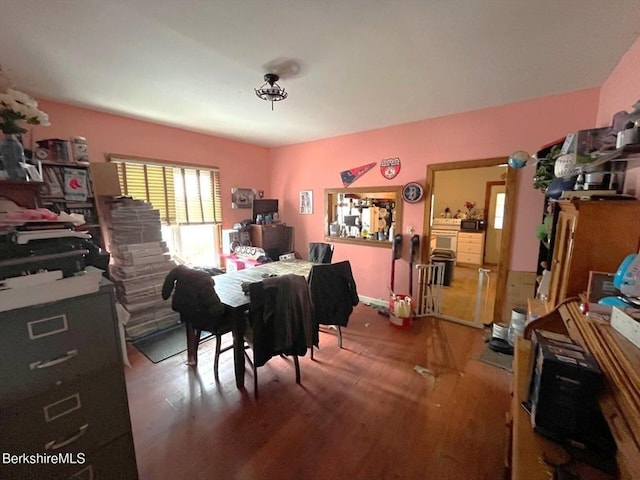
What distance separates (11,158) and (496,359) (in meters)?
4.30

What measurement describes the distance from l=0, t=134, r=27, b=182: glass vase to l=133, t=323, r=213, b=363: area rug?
1806 mm

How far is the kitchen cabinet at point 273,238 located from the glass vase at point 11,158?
2758mm

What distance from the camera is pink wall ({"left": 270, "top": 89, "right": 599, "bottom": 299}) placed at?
2.47m

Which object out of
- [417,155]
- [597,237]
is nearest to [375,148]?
[417,155]

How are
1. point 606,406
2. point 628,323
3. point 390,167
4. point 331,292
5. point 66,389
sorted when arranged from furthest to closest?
point 390,167 < point 331,292 < point 66,389 < point 628,323 < point 606,406

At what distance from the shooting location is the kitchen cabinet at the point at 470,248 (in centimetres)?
567

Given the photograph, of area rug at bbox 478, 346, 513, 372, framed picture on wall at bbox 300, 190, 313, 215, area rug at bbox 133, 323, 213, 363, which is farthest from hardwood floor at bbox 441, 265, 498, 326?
area rug at bbox 133, 323, 213, 363

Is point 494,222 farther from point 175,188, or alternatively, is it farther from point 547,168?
point 175,188

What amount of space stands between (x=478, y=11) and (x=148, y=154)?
3.64m

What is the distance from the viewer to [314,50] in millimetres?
1698

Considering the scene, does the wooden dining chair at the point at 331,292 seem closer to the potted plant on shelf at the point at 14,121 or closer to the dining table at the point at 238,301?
the dining table at the point at 238,301

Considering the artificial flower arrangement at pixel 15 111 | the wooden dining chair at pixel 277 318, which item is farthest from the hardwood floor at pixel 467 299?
the artificial flower arrangement at pixel 15 111

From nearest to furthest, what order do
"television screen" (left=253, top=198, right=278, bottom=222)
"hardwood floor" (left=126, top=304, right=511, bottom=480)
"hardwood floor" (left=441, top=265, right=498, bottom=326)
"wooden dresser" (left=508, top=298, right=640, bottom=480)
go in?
"wooden dresser" (left=508, top=298, right=640, bottom=480)
"hardwood floor" (left=126, top=304, right=511, bottom=480)
"hardwood floor" (left=441, top=265, right=498, bottom=326)
"television screen" (left=253, top=198, right=278, bottom=222)

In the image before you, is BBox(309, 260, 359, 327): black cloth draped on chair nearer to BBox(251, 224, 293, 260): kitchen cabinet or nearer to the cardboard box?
the cardboard box
